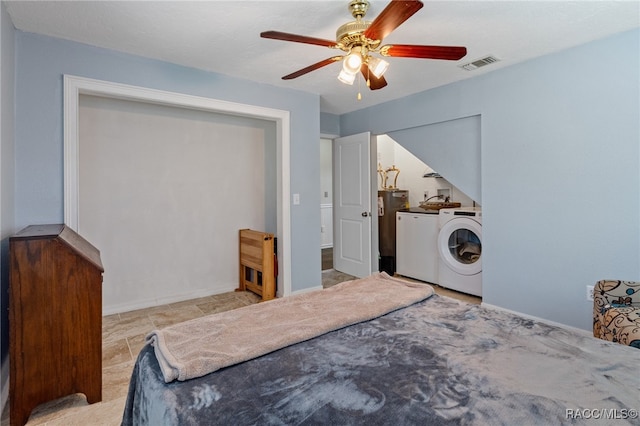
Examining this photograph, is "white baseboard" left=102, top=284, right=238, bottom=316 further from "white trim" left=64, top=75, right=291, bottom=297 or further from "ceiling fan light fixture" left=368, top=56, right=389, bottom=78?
"ceiling fan light fixture" left=368, top=56, right=389, bottom=78

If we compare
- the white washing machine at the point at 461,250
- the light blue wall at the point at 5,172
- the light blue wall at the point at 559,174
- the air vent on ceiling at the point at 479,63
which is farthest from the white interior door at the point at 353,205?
the light blue wall at the point at 5,172

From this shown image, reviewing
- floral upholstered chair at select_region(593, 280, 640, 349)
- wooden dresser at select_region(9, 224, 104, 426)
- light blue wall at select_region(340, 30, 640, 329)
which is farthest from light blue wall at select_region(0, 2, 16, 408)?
light blue wall at select_region(340, 30, 640, 329)

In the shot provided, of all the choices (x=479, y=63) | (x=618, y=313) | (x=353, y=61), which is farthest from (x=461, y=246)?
(x=353, y=61)

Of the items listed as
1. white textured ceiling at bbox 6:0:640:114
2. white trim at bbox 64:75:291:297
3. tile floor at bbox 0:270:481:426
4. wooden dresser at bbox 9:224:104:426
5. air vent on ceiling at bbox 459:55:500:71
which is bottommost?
tile floor at bbox 0:270:481:426

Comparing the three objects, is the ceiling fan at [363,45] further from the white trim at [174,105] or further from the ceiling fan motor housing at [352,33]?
the white trim at [174,105]

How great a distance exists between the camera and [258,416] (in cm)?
87

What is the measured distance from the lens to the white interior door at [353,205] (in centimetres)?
429

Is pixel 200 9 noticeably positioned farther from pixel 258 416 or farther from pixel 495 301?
pixel 495 301

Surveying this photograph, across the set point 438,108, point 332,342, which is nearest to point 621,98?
point 438,108

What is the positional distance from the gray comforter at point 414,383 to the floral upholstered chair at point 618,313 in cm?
47

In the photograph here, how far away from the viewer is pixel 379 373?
1070mm

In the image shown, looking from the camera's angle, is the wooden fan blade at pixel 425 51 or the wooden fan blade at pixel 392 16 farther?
the wooden fan blade at pixel 425 51

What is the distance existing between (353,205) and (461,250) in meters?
1.48

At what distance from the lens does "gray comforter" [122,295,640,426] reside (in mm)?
868
